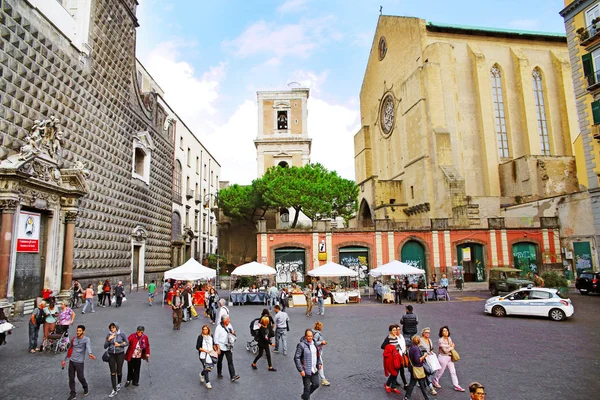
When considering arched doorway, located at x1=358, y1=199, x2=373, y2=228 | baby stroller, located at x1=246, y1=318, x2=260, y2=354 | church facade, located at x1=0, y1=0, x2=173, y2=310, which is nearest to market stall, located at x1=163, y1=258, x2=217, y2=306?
church facade, located at x1=0, y1=0, x2=173, y2=310

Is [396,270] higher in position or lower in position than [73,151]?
lower

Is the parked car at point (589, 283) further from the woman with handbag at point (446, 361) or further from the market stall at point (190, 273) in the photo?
the market stall at point (190, 273)

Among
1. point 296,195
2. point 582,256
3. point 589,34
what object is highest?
point 589,34

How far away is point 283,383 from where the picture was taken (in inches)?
317

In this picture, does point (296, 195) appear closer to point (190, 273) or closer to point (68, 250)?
point (190, 273)

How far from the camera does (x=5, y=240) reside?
14828 mm

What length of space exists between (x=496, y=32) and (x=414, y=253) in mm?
26413

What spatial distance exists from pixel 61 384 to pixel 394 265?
1716 centimetres

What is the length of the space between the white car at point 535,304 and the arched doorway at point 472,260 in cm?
1421

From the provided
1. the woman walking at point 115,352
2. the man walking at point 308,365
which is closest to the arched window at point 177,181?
the woman walking at point 115,352

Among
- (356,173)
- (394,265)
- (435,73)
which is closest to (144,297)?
(394,265)

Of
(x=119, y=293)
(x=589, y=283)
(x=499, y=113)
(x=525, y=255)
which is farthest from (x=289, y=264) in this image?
(x=499, y=113)

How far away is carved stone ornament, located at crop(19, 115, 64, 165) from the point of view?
1571cm

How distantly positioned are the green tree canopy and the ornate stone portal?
64.0 ft
